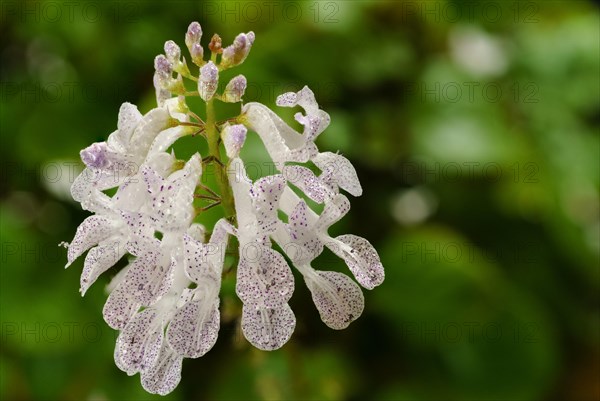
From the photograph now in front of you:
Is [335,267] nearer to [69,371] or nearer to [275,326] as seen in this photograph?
[69,371]

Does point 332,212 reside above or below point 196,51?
below

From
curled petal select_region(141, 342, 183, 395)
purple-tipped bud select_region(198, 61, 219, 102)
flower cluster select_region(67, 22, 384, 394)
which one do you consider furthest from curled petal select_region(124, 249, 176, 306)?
purple-tipped bud select_region(198, 61, 219, 102)

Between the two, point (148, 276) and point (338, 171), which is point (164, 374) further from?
point (338, 171)

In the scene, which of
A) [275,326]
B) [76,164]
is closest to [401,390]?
[76,164]

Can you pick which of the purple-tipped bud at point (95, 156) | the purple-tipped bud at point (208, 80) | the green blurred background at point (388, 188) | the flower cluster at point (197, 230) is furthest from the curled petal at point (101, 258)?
the green blurred background at point (388, 188)

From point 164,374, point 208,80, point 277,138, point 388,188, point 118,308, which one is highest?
point 208,80

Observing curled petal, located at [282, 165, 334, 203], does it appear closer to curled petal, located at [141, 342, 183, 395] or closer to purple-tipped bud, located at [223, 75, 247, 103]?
purple-tipped bud, located at [223, 75, 247, 103]

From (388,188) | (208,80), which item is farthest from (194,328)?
(388,188)
